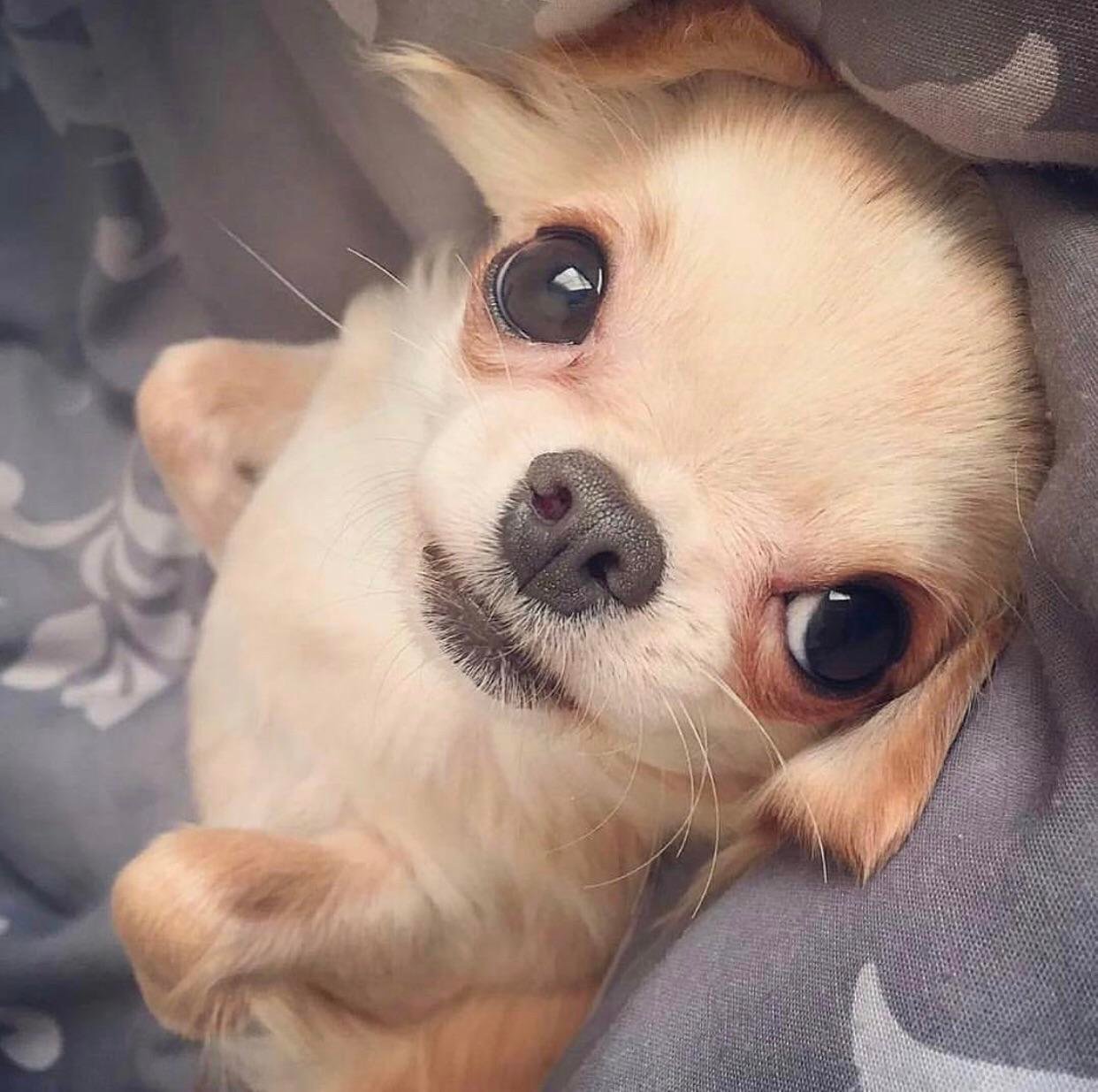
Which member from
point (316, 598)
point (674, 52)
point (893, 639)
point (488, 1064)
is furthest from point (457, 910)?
point (674, 52)

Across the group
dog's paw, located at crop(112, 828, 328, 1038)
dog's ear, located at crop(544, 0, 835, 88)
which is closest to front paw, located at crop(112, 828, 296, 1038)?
dog's paw, located at crop(112, 828, 328, 1038)

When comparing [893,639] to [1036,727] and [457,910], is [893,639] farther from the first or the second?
[457,910]

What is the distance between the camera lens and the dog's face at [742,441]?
0.78 meters

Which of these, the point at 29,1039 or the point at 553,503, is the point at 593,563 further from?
the point at 29,1039

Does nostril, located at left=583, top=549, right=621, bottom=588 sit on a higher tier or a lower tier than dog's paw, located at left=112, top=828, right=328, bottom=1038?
higher

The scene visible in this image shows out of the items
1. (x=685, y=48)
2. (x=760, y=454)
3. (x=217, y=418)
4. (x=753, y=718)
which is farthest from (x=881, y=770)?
(x=217, y=418)

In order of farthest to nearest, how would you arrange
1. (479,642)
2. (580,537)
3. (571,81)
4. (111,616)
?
1. (111,616)
2. (571,81)
3. (479,642)
4. (580,537)

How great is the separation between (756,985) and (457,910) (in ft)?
1.24

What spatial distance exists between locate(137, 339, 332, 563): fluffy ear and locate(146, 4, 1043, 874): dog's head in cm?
49

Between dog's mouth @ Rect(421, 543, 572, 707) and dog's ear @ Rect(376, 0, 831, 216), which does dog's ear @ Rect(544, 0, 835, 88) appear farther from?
dog's mouth @ Rect(421, 543, 572, 707)

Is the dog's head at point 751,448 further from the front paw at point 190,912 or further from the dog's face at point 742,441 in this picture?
the front paw at point 190,912

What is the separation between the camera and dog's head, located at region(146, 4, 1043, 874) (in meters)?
0.78

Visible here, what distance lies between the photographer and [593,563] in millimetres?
786

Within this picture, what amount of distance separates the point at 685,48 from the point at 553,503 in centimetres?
37
